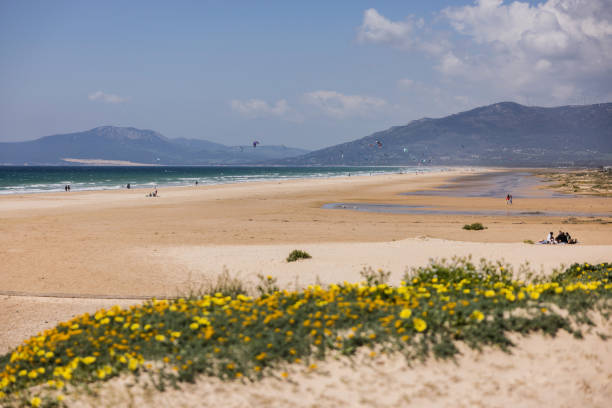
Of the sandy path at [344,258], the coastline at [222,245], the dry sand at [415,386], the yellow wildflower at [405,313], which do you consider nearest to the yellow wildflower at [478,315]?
the dry sand at [415,386]

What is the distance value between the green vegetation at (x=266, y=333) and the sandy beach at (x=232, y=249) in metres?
0.29

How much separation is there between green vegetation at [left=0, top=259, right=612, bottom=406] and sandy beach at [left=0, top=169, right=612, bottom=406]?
29cm

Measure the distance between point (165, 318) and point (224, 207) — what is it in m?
30.0

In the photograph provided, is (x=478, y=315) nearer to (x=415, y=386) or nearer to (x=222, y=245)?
(x=415, y=386)

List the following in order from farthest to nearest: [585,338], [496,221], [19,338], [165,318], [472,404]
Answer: [496,221] < [19,338] < [165,318] < [585,338] < [472,404]

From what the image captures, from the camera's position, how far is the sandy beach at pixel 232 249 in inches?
425

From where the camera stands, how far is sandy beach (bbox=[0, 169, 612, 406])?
10.8 meters

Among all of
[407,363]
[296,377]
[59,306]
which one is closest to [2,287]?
[59,306]

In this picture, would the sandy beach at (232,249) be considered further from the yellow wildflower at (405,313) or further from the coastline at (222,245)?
the yellow wildflower at (405,313)

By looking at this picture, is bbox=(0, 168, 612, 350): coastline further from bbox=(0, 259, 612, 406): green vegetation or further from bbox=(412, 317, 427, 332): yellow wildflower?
bbox=(412, 317, 427, 332): yellow wildflower

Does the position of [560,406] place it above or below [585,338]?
below

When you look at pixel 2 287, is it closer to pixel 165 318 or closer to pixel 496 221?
pixel 165 318

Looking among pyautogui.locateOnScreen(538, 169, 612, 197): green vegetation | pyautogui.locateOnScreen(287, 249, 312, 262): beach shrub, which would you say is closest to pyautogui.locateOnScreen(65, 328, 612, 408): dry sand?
pyautogui.locateOnScreen(287, 249, 312, 262): beach shrub

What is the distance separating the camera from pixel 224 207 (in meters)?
36.1
